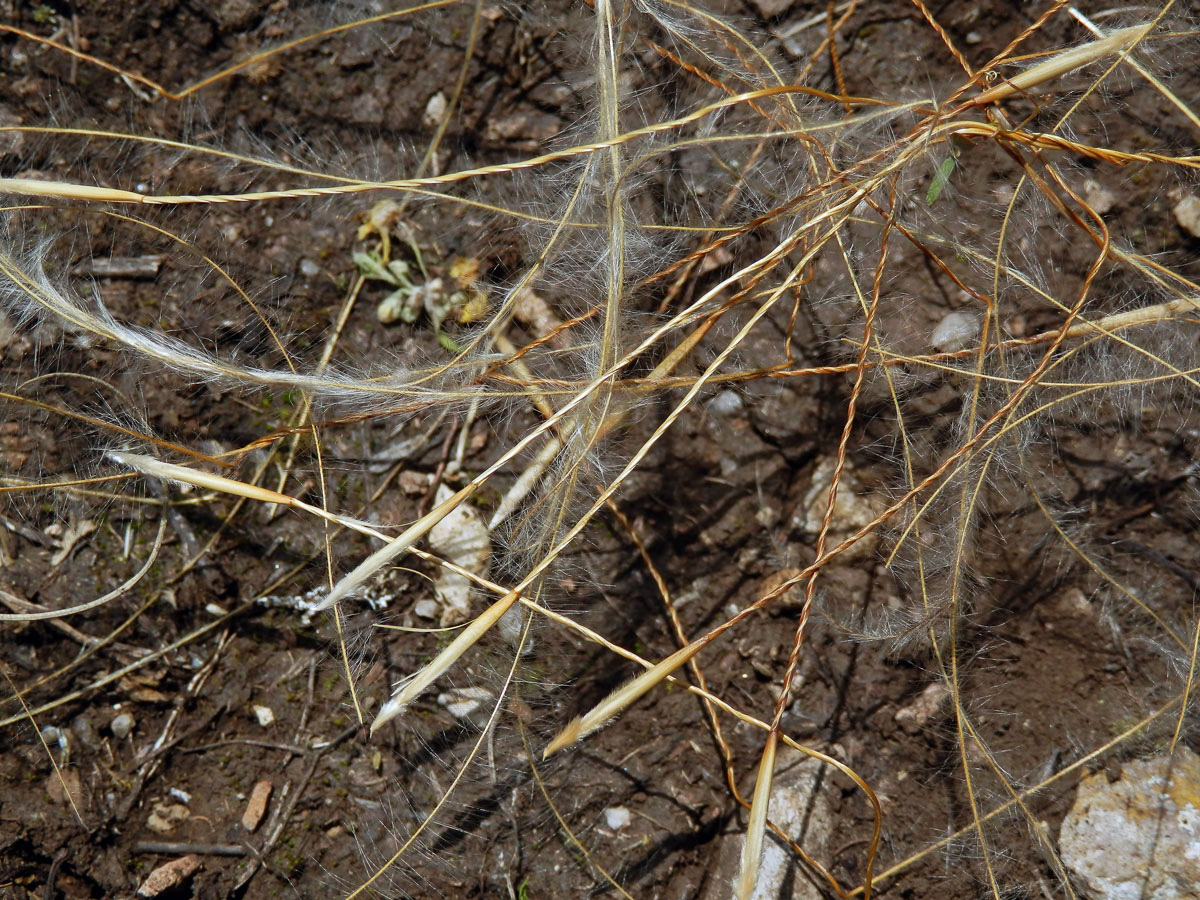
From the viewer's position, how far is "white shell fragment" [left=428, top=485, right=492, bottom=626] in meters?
1.72

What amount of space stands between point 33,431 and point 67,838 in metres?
0.88

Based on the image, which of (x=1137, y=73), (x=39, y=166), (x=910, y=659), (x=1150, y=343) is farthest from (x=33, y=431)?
(x=1137, y=73)

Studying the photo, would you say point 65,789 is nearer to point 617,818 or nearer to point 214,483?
point 214,483

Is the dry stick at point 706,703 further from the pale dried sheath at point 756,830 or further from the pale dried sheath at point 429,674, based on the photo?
the pale dried sheath at point 429,674

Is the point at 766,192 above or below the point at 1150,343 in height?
above

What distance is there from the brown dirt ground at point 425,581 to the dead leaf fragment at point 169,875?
0.04m

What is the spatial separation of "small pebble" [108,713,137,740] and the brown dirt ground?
0.6 inches

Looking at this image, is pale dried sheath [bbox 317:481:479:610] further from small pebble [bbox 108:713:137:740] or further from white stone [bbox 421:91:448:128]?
white stone [bbox 421:91:448:128]

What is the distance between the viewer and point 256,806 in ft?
5.51

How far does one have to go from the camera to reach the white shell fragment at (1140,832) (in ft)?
4.99

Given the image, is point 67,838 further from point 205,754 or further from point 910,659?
point 910,659

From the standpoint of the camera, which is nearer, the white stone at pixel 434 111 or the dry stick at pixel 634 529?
the dry stick at pixel 634 529

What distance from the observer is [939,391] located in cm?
174

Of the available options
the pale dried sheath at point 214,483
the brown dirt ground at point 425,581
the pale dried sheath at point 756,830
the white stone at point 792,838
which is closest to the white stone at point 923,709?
the brown dirt ground at point 425,581
